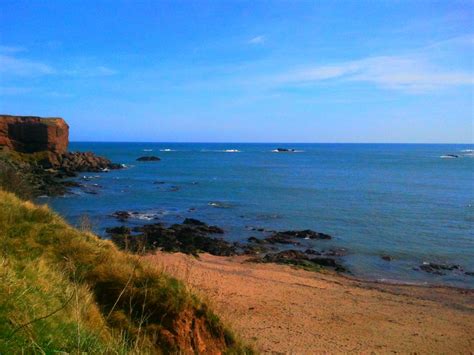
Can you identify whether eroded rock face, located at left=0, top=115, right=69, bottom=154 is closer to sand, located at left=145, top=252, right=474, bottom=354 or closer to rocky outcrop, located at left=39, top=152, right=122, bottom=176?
rocky outcrop, located at left=39, top=152, right=122, bottom=176

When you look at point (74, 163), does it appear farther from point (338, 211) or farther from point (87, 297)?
point (87, 297)

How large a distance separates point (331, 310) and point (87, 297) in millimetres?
11541

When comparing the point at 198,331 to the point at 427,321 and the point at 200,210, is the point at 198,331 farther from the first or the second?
the point at 200,210

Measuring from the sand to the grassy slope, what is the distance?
42.5 inches

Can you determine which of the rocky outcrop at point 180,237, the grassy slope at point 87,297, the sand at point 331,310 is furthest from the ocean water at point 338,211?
the grassy slope at point 87,297

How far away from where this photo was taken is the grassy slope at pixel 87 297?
4.21 m

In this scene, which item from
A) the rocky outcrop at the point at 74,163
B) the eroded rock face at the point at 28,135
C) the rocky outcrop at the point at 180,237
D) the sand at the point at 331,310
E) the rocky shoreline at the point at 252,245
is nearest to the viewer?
the sand at the point at 331,310

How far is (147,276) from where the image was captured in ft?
25.4

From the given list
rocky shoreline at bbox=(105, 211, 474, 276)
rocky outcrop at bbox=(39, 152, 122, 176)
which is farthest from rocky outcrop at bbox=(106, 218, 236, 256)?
rocky outcrop at bbox=(39, 152, 122, 176)

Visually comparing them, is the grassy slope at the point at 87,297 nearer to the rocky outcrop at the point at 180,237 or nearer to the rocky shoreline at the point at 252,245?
the rocky shoreline at the point at 252,245

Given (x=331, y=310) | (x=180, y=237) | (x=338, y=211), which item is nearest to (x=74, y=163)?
(x=338, y=211)

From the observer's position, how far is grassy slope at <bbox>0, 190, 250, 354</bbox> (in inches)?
166

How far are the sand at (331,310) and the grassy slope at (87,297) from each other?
42.5 inches

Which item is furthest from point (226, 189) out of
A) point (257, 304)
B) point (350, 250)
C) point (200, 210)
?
point (257, 304)
